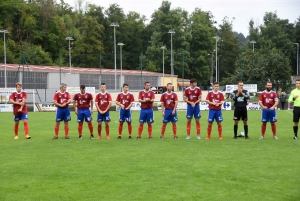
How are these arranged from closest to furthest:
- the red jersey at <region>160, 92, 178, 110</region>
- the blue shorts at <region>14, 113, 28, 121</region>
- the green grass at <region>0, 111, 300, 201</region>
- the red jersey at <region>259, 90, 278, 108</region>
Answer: the green grass at <region>0, 111, 300, 201</region>
the red jersey at <region>259, 90, 278, 108</region>
the red jersey at <region>160, 92, 178, 110</region>
the blue shorts at <region>14, 113, 28, 121</region>

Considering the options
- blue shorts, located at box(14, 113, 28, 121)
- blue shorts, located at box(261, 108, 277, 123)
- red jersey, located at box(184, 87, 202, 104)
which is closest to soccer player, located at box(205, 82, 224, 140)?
red jersey, located at box(184, 87, 202, 104)

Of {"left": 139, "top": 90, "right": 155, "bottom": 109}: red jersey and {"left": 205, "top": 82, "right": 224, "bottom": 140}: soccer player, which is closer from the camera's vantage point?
{"left": 205, "top": 82, "right": 224, "bottom": 140}: soccer player

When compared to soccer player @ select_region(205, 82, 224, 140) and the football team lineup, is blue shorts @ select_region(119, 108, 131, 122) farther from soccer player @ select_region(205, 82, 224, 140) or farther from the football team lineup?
soccer player @ select_region(205, 82, 224, 140)

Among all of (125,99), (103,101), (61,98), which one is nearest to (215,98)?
(125,99)

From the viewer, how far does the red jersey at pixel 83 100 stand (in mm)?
15844

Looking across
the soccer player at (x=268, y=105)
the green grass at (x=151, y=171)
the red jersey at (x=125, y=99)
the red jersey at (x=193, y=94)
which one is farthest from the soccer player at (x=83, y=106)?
the soccer player at (x=268, y=105)

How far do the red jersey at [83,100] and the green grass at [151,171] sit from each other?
2.17 meters

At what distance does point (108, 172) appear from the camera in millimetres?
9039

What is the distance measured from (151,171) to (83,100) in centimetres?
734

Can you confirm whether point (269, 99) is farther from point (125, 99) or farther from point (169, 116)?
point (125, 99)

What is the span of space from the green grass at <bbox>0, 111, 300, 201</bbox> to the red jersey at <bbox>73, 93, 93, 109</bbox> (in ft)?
7.11

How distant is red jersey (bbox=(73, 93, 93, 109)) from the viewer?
1584cm

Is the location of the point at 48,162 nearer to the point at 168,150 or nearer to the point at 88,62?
the point at 168,150

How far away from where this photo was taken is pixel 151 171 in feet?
29.8
